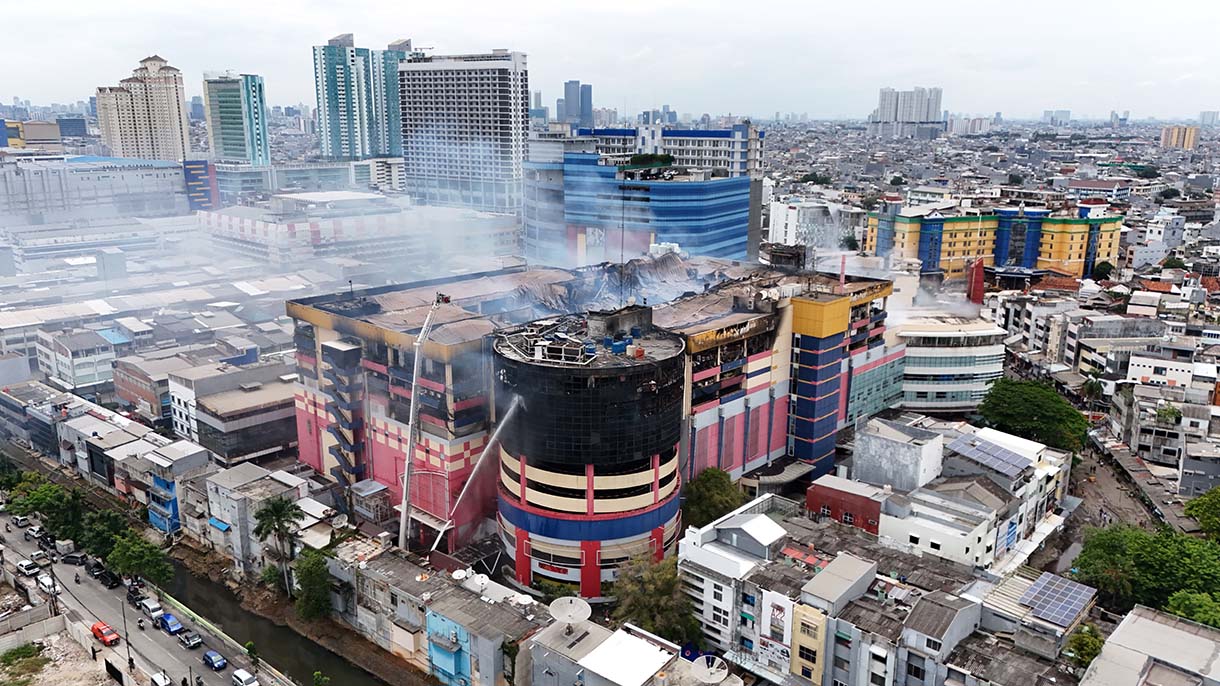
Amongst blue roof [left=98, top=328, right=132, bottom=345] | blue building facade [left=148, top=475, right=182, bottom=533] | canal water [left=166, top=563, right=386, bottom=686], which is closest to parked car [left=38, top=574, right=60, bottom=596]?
canal water [left=166, top=563, right=386, bottom=686]

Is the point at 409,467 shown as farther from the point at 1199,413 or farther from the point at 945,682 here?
the point at 1199,413

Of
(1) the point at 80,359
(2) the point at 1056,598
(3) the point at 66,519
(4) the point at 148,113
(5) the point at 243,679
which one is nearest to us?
(2) the point at 1056,598

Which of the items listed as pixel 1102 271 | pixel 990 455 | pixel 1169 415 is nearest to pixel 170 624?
pixel 990 455

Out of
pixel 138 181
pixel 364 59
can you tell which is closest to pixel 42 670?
pixel 138 181

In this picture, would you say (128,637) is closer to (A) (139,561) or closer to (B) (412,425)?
(A) (139,561)

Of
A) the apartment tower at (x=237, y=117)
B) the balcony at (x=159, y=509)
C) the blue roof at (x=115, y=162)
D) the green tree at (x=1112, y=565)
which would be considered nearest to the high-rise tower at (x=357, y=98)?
the apartment tower at (x=237, y=117)

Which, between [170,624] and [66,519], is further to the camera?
[66,519]

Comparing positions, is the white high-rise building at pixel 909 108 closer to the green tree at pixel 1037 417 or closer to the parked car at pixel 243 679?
the green tree at pixel 1037 417
